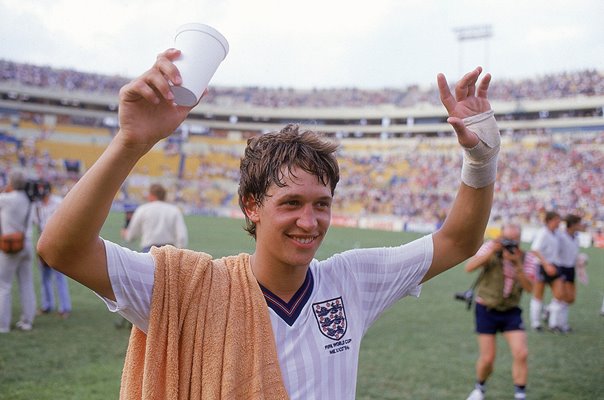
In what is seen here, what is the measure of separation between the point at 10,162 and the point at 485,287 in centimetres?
4803

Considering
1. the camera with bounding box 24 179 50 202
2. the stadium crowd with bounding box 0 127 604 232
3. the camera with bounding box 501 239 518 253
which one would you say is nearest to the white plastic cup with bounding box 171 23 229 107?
the camera with bounding box 501 239 518 253

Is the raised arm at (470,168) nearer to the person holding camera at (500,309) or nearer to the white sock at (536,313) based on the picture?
the person holding camera at (500,309)

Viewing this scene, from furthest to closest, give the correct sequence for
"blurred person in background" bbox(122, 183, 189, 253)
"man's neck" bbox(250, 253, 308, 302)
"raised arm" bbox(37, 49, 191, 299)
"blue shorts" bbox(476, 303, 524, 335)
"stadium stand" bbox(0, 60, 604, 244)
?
"stadium stand" bbox(0, 60, 604, 244) → "blurred person in background" bbox(122, 183, 189, 253) → "blue shorts" bbox(476, 303, 524, 335) → "man's neck" bbox(250, 253, 308, 302) → "raised arm" bbox(37, 49, 191, 299)

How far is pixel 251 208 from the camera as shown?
213 centimetres

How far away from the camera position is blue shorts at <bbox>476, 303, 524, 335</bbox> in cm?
606

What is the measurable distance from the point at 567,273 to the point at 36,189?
8.71 meters

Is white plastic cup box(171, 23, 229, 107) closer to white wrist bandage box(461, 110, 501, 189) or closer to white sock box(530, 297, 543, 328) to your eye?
white wrist bandage box(461, 110, 501, 189)

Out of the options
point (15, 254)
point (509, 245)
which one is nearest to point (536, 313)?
point (509, 245)

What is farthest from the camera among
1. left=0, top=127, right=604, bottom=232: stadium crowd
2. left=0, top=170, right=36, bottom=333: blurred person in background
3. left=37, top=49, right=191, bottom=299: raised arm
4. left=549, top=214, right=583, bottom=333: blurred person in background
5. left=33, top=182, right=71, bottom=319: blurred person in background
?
left=0, top=127, right=604, bottom=232: stadium crowd

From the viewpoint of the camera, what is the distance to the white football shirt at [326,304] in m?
1.76

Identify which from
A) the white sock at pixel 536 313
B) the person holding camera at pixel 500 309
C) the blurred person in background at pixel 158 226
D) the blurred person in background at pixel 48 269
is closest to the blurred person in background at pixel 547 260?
the white sock at pixel 536 313

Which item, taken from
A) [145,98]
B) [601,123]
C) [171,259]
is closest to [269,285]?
[171,259]

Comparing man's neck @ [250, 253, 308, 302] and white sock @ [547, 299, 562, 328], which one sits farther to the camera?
white sock @ [547, 299, 562, 328]

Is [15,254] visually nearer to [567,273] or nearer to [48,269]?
[48,269]
